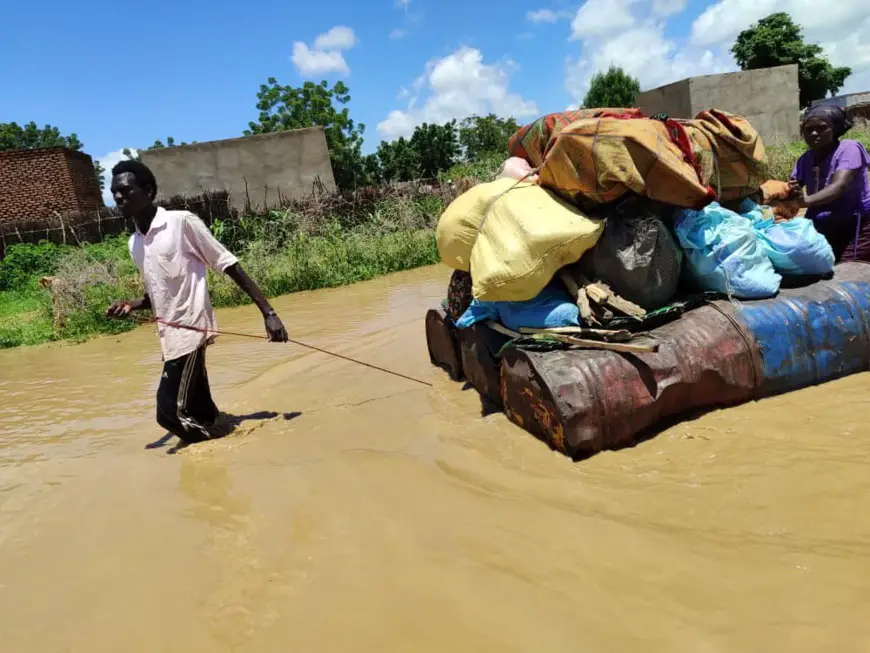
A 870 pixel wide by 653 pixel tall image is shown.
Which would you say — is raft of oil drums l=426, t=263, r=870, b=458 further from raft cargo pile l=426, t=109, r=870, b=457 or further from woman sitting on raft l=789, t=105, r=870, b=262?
woman sitting on raft l=789, t=105, r=870, b=262

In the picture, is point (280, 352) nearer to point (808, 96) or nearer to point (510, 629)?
point (510, 629)

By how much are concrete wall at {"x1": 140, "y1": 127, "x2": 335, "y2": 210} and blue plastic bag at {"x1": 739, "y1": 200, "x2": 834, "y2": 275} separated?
42.3 ft

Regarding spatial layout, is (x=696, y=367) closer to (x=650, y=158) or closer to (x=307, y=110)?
(x=650, y=158)

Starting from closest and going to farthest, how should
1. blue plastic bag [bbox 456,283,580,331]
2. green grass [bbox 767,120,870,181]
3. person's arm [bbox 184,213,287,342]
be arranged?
blue plastic bag [bbox 456,283,580,331] → person's arm [bbox 184,213,287,342] → green grass [bbox 767,120,870,181]

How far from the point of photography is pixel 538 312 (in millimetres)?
3029

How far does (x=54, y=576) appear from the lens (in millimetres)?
2316

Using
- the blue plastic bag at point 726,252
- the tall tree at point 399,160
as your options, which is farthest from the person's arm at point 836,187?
the tall tree at point 399,160

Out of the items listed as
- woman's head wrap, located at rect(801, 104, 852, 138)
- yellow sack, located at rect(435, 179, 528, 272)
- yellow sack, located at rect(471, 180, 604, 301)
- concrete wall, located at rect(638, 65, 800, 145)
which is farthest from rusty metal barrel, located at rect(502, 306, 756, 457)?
concrete wall, located at rect(638, 65, 800, 145)

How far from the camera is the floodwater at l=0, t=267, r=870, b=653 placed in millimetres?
1717

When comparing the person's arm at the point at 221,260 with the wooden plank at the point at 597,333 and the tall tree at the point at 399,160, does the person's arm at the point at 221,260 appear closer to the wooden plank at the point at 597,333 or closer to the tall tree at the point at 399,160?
the wooden plank at the point at 597,333

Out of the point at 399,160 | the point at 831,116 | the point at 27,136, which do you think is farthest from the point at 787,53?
the point at 27,136

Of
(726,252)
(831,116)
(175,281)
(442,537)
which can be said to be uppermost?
(831,116)

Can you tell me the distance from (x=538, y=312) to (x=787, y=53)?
31.9 meters

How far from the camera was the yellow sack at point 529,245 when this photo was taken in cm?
284
